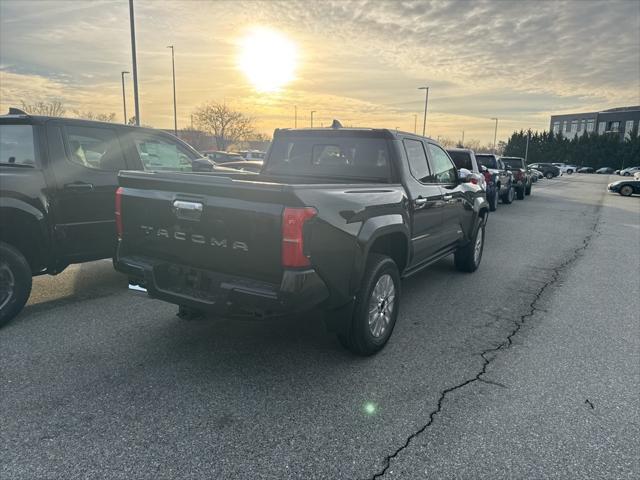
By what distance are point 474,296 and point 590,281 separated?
2.12 m

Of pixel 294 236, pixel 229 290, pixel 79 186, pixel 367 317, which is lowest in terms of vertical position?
pixel 367 317

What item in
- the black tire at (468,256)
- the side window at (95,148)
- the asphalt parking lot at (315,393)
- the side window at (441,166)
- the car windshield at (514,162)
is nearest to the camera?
the asphalt parking lot at (315,393)

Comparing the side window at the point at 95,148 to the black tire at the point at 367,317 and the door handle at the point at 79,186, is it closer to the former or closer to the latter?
the door handle at the point at 79,186

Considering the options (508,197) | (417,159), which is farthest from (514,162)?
(417,159)

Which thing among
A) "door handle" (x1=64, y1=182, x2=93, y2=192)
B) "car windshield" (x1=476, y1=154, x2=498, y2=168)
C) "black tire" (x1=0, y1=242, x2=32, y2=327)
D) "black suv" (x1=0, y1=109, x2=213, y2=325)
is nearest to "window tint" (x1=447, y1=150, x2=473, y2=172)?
"car windshield" (x1=476, y1=154, x2=498, y2=168)

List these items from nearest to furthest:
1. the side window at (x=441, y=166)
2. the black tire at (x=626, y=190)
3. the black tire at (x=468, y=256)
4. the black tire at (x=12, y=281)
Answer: the black tire at (x=12, y=281)
the side window at (x=441, y=166)
the black tire at (x=468, y=256)
the black tire at (x=626, y=190)

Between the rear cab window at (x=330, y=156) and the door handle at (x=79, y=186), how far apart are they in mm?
1903

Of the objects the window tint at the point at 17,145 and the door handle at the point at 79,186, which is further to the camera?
the door handle at the point at 79,186

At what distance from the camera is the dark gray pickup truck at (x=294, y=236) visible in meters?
2.89

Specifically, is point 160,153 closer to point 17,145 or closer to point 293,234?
point 17,145

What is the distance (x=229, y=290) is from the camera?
3.00 metres

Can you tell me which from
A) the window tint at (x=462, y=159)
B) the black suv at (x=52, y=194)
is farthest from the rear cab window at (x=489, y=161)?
the black suv at (x=52, y=194)

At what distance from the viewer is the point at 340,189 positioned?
3229 millimetres

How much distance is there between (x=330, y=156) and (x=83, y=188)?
103 inches
